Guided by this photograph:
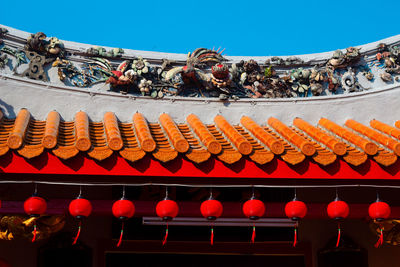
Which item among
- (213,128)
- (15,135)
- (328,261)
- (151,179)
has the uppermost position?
(213,128)

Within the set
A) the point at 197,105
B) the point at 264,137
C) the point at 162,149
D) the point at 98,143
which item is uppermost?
the point at 197,105

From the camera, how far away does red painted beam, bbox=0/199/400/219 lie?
5.08 metres

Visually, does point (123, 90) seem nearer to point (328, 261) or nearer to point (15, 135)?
point (15, 135)

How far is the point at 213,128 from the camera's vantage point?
20.6 feet

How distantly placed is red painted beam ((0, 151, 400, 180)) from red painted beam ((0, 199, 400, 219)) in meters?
0.62

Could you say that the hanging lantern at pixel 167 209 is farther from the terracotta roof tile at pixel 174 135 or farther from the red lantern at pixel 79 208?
the red lantern at pixel 79 208

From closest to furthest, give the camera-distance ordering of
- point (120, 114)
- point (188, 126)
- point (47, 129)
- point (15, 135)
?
1. point (15, 135)
2. point (47, 129)
3. point (188, 126)
4. point (120, 114)

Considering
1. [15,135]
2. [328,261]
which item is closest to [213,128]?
[328,261]

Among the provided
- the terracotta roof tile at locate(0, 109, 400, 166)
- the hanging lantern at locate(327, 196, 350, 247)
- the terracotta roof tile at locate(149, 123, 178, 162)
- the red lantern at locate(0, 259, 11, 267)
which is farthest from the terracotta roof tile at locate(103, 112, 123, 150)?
the hanging lantern at locate(327, 196, 350, 247)

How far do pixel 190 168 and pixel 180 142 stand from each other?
24 centimetres

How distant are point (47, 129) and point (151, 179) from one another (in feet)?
3.69

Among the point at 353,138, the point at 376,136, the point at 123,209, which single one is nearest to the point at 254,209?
the point at 123,209

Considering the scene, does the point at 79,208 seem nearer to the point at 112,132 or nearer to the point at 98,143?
the point at 98,143

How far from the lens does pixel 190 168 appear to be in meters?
4.72
